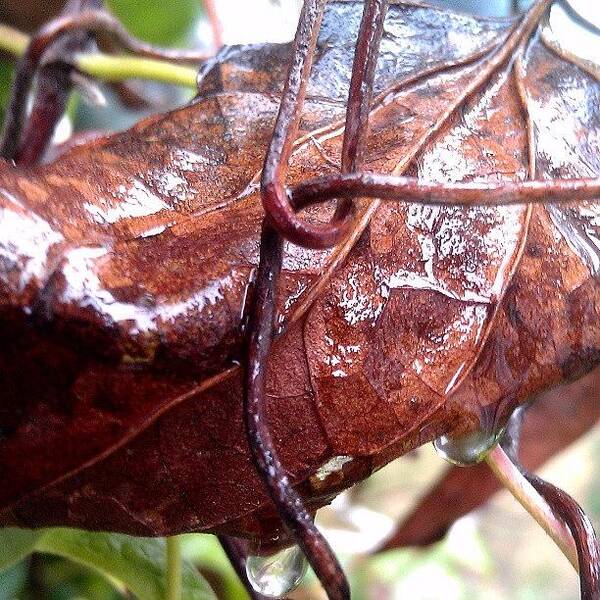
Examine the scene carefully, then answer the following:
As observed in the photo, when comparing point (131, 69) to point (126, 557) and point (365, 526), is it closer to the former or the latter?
point (126, 557)

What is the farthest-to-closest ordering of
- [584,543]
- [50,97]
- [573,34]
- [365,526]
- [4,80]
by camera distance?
[365,526] < [4,80] < [50,97] < [573,34] < [584,543]

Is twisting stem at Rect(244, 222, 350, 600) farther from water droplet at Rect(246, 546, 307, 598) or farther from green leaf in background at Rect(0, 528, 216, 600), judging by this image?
green leaf in background at Rect(0, 528, 216, 600)

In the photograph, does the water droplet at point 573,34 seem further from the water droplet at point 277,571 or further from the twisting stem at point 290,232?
the water droplet at point 277,571

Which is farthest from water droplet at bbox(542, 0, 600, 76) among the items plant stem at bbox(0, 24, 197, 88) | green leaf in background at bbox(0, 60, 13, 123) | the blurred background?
green leaf in background at bbox(0, 60, 13, 123)

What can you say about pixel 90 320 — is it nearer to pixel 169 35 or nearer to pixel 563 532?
pixel 563 532

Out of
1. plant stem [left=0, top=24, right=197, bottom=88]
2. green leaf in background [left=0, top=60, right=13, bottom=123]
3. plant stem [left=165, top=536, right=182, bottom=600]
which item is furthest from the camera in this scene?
green leaf in background [left=0, top=60, right=13, bottom=123]

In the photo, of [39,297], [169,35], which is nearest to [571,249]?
[39,297]

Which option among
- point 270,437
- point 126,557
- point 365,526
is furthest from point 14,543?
point 365,526
